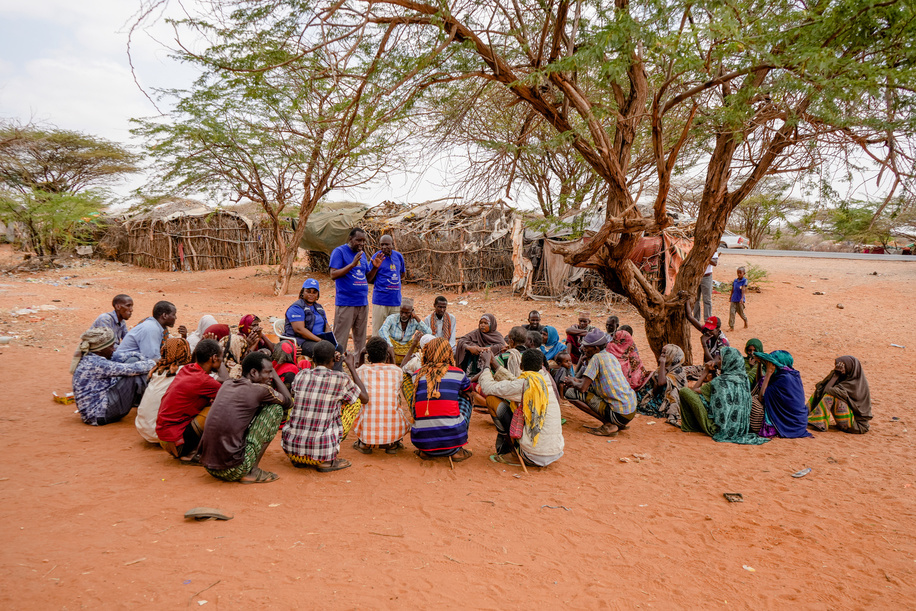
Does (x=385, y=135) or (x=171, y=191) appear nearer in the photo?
(x=385, y=135)

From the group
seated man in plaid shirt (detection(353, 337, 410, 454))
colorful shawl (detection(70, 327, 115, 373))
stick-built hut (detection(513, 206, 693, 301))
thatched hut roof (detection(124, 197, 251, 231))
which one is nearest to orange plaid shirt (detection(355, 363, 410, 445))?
seated man in plaid shirt (detection(353, 337, 410, 454))

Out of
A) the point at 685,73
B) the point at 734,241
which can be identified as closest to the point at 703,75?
the point at 685,73

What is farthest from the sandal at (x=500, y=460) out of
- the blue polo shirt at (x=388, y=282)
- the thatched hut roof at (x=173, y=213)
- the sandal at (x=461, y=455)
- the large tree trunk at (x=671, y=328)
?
the thatched hut roof at (x=173, y=213)

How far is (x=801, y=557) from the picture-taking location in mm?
3080

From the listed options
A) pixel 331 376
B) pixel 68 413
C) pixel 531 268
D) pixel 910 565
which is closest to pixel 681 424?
pixel 910 565

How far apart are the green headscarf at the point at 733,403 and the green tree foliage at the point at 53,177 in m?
20.4

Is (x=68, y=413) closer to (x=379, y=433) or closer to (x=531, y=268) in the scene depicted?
(x=379, y=433)

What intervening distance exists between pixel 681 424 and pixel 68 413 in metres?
6.42

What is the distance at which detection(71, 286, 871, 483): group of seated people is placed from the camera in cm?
389

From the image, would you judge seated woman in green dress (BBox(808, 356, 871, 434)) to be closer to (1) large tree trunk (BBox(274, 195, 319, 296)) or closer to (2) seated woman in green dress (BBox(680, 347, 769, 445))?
(2) seated woman in green dress (BBox(680, 347, 769, 445))

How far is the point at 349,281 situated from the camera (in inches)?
249

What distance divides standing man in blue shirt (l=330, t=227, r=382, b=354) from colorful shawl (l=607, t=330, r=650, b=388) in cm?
301

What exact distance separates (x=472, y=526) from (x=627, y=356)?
10.1 feet

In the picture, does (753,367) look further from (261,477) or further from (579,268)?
(579,268)
